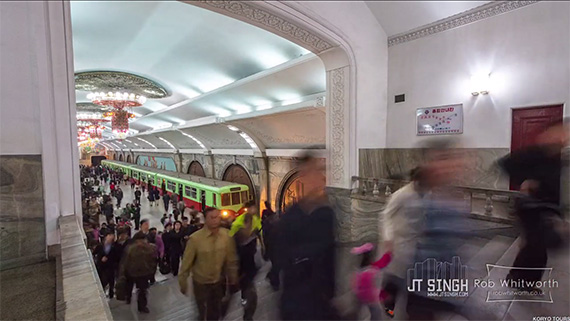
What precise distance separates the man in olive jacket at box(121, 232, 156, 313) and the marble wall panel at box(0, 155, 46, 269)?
4.65 feet

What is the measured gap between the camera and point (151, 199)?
36.1 feet

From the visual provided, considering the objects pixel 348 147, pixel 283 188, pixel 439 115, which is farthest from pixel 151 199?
pixel 439 115

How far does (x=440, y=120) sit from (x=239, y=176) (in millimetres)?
8371

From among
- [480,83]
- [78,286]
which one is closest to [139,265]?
[78,286]

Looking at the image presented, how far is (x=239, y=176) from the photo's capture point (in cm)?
1084

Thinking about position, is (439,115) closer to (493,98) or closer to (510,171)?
(493,98)

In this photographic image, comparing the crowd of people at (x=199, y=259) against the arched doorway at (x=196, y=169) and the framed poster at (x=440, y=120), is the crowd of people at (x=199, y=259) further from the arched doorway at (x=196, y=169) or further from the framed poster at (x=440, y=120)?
the arched doorway at (x=196, y=169)

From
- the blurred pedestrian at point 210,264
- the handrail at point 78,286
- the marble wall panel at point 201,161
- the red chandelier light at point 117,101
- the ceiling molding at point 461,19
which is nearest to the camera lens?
the handrail at point 78,286

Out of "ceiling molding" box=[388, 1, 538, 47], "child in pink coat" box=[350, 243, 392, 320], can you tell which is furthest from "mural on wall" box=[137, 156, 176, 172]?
"child in pink coat" box=[350, 243, 392, 320]

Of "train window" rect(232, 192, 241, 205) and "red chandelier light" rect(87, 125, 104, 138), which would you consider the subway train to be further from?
"red chandelier light" rect(87, 125, 104, 138)

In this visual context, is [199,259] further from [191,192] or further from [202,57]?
[191,192]

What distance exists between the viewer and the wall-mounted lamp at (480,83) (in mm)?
3273

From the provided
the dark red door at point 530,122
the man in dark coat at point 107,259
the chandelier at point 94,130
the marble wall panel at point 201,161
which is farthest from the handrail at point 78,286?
the chandelier at point 94,130

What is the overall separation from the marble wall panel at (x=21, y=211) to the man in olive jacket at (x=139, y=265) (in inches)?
55.8
